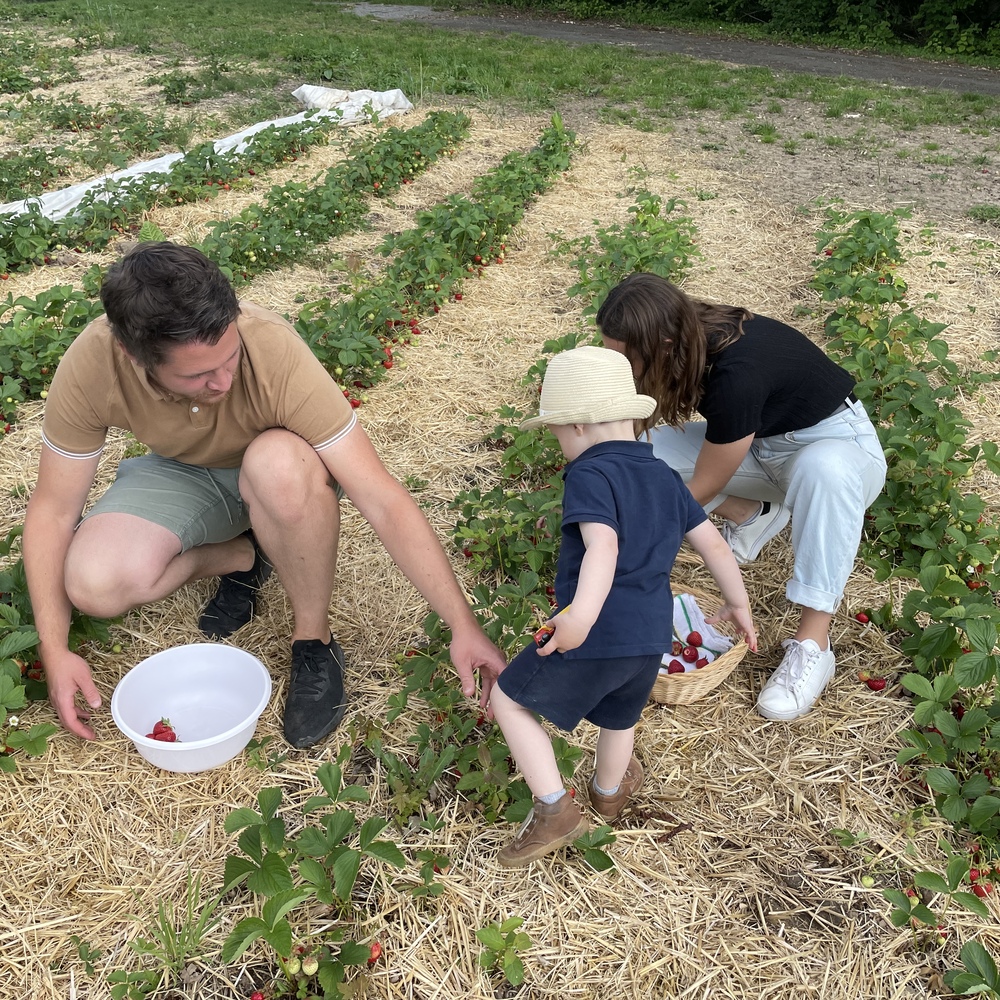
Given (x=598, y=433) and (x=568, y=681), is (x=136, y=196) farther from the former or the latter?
(x=568, y=681)

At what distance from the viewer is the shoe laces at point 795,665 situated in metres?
2.68

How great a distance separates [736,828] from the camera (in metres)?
2.39

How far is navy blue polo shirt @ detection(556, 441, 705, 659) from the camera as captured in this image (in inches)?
74.9

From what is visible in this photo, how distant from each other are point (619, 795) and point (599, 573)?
85 centimetres

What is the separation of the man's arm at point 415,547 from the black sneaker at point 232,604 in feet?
2.48

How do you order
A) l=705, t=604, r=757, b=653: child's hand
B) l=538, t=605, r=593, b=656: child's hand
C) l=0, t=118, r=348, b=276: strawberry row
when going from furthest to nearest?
1. l=0, t=118, r=348, b=276: strawberry row
2. l=705, t=604, r=757, b=653: child's hand
3. l=538, t=605, r=593, b=656: child's hand

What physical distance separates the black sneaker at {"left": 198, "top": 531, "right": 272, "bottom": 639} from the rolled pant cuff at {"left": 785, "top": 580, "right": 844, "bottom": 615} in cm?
188

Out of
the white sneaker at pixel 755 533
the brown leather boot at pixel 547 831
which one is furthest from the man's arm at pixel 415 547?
the white sneaker at pixel 755 533

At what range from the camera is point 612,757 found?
2229 millimetres

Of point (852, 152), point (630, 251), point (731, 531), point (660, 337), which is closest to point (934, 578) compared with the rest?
point (731, 531)

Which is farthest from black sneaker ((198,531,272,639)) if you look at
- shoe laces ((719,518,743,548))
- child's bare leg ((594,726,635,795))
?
shoe laces ((719,518,743,548))

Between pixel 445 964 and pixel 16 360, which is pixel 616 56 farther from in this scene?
pixel 445 964

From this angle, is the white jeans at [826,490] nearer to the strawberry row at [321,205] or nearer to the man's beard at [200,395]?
the man's beard at [200,395]

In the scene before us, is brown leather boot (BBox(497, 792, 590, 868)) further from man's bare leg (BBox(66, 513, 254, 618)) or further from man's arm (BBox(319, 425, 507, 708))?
man's bare leg (BBox(66, 513, 254, 618))
